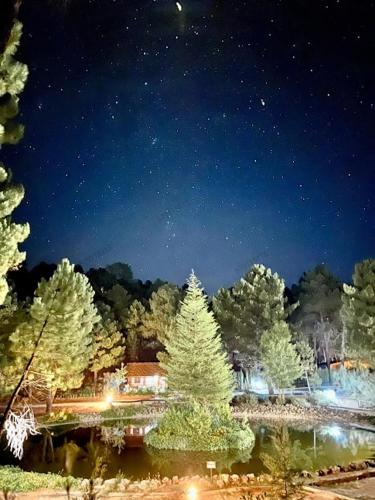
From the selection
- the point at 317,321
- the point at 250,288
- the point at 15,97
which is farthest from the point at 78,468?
the point at 317,321

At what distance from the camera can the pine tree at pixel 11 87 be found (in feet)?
37.2

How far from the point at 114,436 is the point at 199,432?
5.75 m

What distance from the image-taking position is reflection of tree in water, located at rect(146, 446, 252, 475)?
16422 millimetres

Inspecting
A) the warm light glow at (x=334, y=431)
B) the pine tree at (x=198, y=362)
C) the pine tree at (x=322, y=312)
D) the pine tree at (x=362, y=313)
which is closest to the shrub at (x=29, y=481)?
the pine tree at (x=198, y=362)

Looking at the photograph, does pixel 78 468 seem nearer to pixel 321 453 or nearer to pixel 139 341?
pixel 321 453

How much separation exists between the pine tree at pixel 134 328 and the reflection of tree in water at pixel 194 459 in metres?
31.4

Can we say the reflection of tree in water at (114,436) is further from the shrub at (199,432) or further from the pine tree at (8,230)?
the pine tree at (8,230)

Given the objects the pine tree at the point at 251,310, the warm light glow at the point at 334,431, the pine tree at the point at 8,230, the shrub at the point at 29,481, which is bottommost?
the shrub at the point at 29,481

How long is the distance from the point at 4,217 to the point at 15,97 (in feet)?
11.0

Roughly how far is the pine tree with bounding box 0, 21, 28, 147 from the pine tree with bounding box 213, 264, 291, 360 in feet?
104

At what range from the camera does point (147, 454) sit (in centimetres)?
1891

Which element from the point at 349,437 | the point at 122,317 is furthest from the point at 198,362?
the point at 122,317

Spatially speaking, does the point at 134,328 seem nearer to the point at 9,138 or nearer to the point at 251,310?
the point at 251,310

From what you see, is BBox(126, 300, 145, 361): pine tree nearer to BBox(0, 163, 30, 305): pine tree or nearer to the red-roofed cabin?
the red-roofed cabin
